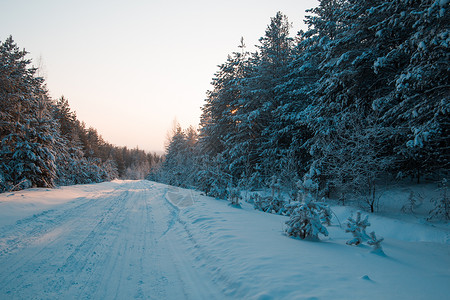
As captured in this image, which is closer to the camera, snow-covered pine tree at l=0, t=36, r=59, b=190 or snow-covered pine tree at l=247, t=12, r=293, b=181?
snow-covered pine tree at l=0, t=36, r=59, b=190

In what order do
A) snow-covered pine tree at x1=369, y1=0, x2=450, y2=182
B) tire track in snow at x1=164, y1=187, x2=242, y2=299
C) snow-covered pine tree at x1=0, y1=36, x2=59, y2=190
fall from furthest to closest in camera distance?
1. snow-covered pine tree at x1=0, y1=36, x2=59, y2=190
2. snow-covered pine tree at x1=369, y1=0, x2=450, y2=182
3. tire track in snow at x1=164, y1=187, x2=242, y2=299

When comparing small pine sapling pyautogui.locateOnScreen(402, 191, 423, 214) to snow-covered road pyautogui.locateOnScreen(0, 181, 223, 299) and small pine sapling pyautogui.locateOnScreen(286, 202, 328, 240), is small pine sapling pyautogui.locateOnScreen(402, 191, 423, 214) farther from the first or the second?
snow-covered road pyautogui.locateOnScreen(0, 181, 223, 299)

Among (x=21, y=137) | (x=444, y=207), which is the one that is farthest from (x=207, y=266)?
(x=21, y=137)

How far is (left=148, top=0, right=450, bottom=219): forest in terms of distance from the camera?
22.9 feet

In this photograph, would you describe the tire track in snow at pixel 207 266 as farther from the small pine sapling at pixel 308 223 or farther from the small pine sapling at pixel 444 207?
the small pine sapling at pixel 444 207

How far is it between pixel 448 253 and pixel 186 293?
643 centimetres

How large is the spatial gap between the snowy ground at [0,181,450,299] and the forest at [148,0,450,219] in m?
2.32

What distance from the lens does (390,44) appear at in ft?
34.6

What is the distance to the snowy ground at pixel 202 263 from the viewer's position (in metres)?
3.08

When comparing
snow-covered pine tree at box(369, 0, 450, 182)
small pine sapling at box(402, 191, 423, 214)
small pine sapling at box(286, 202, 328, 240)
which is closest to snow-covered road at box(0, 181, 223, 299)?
small pine sapling at box(286, 202, 328, 240)

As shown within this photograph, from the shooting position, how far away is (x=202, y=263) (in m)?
4.33

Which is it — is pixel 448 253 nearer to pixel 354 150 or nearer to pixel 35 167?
pixel 354 150

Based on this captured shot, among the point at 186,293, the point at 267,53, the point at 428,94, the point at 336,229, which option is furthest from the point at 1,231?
the point at 267,53

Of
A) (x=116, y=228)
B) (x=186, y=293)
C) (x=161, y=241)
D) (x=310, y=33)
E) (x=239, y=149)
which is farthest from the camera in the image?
(x=239, y=149)
